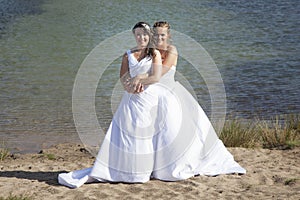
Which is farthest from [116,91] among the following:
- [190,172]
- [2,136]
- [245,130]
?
[190,172]

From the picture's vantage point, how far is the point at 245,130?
975 cm

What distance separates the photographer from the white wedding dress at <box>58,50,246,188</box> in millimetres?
7387

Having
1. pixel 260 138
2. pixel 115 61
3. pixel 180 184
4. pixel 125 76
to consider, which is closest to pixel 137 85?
pixel 125 76

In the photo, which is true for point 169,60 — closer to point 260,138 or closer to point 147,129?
point 147,129

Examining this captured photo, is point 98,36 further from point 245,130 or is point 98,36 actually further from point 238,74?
point 245,130

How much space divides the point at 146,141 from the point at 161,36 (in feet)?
3.91

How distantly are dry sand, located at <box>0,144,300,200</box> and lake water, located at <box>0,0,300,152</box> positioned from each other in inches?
89.4

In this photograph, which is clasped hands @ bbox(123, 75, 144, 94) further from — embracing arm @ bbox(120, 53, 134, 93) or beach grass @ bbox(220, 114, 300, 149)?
beach grass @ bbox(220, 114, 300, 149)

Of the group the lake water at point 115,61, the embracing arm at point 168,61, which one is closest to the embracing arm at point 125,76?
the embracing arm at point 168,61

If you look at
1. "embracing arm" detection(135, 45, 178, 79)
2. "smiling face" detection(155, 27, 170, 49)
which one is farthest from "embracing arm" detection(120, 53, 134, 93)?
"smiling face" detection(155, 27, 170, 49)

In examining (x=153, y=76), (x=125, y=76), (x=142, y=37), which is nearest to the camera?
(x=142, y=37)

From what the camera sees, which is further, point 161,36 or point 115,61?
point 115,61

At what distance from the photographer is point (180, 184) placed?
7398 millimetres

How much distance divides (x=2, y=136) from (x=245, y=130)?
4.22 meters
